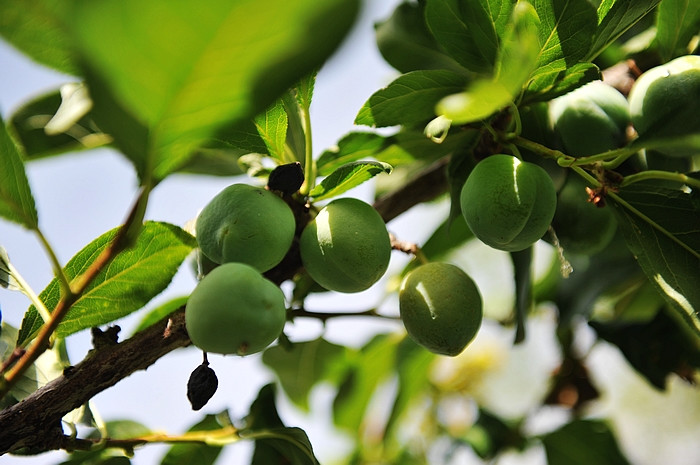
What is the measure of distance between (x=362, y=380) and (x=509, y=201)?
0.92 metres

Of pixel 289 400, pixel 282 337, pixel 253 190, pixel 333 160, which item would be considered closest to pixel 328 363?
pixel 289 400

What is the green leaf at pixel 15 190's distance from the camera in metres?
0.73

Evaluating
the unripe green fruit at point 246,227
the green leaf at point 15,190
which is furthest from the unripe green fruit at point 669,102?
the green leaf at point 15,190

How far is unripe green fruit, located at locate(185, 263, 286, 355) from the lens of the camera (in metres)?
0.65

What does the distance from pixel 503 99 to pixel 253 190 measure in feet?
1.09

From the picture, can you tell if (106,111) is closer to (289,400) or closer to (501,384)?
(289,400)

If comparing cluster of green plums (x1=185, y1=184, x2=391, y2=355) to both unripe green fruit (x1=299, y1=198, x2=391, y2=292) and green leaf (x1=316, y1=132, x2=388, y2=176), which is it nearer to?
unripe green fruit (x1=299, y1=198, x2=391, y2=292)

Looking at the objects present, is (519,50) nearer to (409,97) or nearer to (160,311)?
(409,97)

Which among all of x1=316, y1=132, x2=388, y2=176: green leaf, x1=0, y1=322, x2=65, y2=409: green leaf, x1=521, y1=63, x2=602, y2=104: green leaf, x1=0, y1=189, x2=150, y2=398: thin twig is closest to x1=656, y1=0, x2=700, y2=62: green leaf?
x1=521, y1=63, x2=602, y2=104: green leaf

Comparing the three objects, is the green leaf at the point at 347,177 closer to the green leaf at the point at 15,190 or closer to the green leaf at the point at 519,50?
the green leaf at the point at 519,50

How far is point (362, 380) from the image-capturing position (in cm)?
157

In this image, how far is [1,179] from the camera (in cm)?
73

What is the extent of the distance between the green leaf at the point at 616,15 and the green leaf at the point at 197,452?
86cm

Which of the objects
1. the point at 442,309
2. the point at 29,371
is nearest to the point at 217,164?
the point at 29,371
